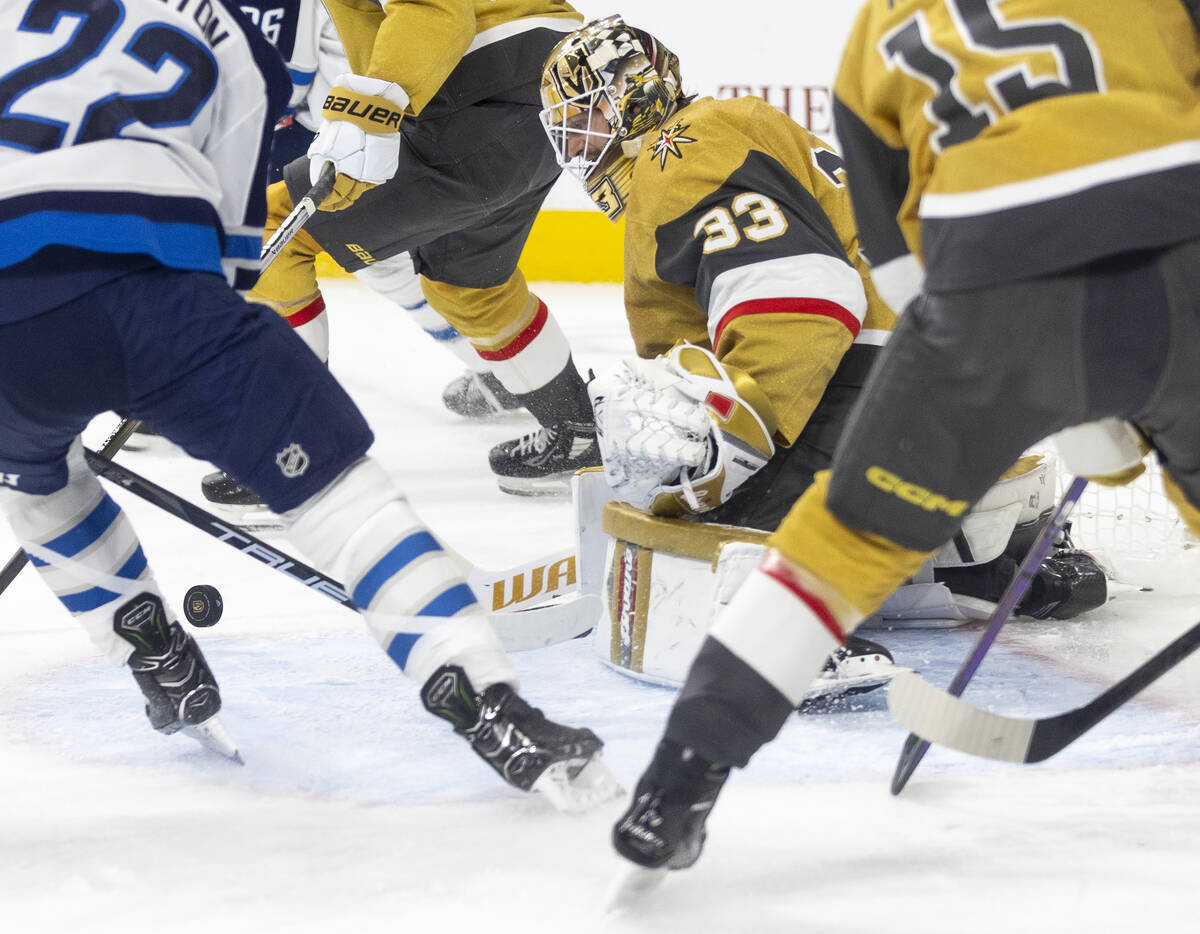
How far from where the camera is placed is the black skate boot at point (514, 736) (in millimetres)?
1305

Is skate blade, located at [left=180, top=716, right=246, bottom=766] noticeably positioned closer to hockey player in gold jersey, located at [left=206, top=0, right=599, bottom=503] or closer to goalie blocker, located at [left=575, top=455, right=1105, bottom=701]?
goalie blocker, located at [left=575, top=455, right=1105, bottom=701]

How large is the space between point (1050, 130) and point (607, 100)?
1.18 meters

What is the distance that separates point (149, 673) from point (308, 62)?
7.49 feet

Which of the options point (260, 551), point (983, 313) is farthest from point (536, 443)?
point (983, 313)

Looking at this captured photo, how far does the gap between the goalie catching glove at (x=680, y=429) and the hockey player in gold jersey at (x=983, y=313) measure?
62 centimetres

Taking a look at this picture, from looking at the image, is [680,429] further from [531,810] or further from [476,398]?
[476,398]

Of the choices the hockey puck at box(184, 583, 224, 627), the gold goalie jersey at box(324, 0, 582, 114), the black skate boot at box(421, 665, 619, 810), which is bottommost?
the hockey puck at box(184, 583, 224, 627)

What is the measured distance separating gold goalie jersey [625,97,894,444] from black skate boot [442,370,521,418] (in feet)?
5.43

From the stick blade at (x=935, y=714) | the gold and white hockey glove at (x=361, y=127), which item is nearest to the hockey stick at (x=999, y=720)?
the stick blade at (x=935, y=714)

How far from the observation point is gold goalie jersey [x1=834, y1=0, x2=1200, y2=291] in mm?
991

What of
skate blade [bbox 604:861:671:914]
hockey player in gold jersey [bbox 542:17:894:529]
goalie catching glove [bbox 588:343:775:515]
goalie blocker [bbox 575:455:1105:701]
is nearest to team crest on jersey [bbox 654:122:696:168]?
hockey player in gold jersey [bbox 542:17:894:529]

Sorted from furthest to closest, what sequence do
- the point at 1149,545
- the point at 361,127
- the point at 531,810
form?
1. the point at 361,127
2. the point at 1149,545
3. the point at 531,810

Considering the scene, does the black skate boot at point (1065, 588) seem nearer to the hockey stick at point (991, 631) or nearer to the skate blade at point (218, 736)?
the hockey stick at point (991, 631)

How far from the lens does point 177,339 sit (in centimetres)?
127
